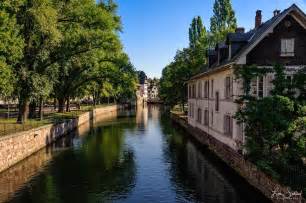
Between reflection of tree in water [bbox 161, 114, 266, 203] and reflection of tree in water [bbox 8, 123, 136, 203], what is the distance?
3523mm

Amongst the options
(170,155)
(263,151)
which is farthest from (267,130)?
(170,155)

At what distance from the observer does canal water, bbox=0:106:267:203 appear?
2273 centimetres

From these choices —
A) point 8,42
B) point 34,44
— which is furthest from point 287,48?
point 34,44

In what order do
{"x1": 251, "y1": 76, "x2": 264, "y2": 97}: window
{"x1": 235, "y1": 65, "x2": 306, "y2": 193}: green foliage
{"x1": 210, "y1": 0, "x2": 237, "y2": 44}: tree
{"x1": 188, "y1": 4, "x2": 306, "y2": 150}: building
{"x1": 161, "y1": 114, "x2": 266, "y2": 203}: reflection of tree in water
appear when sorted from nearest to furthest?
{"x1": 235, "y1": 65, "x2": 306, "y2": 193}: green foliage → {"x1": 161, "y1": 114, "x2": 266, "y2": 203}: reflection of tree in water → {"x1": 251, "y1": 76, "x2": 264, "y2": 97}: window → {"x1": 188, "y1": 4, "x2": 306, "y2": 150}: building → {"x1": 210, "y1": 0, "x2": 237, "y2": 44}: tree

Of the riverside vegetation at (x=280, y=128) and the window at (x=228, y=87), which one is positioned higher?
the window at (x=228, y=87)

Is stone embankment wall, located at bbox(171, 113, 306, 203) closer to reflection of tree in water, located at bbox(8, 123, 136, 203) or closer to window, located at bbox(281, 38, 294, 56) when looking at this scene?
reflection of tree in water, located at bbox(8, 123, 136, 203)

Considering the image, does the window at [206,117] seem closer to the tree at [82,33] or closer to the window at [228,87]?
the window at [228,87]

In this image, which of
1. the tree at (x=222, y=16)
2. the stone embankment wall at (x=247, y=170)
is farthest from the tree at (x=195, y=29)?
the stone embankment wall at (x=247, y=170)

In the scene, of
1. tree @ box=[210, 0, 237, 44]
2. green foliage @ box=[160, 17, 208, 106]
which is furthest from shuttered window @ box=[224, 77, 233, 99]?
tree @ box=[210, 0, 237, 44]

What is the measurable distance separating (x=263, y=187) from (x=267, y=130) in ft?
11.3

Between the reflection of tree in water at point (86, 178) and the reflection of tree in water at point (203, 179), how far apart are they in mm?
3523

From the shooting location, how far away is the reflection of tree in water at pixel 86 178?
22.7 m

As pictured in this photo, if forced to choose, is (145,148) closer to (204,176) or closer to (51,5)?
(204,176)

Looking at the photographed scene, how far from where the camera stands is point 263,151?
23328 mm
